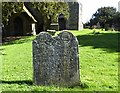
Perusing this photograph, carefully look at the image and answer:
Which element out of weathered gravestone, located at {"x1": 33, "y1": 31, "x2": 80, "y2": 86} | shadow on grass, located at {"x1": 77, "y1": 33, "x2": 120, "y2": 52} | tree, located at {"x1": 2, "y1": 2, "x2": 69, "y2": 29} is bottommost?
shadow on grass, located at {"x1": 77, "y1": 33, "x2": 120, "y2": 52}

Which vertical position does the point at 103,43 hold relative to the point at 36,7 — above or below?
below

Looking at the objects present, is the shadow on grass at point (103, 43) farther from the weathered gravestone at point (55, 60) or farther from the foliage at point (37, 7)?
the weathered gravestone at point (55, 60)

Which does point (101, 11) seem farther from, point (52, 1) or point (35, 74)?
point (35, 74)

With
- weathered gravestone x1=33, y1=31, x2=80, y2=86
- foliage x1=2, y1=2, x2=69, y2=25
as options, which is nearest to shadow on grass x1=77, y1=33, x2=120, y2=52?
foliage x1=2, y1=2, x2=69, y2=25

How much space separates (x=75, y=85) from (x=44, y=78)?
891 millimetres

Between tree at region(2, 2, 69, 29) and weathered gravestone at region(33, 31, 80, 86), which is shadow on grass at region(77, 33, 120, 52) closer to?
tree at region(2, 2, 69, 29)

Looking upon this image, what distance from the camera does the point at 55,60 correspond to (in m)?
8.02

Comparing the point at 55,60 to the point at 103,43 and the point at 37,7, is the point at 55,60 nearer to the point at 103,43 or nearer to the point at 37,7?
the point at 103,43

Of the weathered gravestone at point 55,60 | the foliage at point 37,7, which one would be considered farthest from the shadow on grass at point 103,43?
the weathered gravestone at point 55,60

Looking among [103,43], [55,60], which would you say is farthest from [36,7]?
[55,60]

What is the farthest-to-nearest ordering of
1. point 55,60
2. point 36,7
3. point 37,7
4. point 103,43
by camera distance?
1. point 36,7
2. point 37,7
3. point 103,43
4. point 55,60

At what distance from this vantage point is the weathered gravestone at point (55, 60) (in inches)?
314

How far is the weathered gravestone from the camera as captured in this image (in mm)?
7988

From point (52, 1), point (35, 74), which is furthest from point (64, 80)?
point (52, 1)
